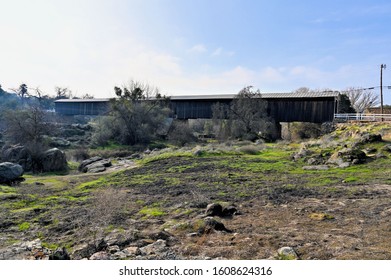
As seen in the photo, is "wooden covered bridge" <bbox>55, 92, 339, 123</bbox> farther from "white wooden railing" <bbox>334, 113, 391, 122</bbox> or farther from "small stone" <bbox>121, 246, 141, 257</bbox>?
"small stone" <bbox>121, 246, 141, 257</bbox>

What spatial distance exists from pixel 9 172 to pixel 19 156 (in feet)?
23.7

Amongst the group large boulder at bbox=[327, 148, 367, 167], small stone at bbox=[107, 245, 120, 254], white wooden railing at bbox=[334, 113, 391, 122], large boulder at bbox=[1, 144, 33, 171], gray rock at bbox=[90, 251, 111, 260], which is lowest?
large boulder at bbox=[1, 144, 33, 171]

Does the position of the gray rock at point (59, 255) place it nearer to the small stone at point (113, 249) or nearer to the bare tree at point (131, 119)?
the small stone at point (113, 249)

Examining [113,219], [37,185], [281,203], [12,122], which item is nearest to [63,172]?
[37,185]

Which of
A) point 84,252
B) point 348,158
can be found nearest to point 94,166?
point 84,252

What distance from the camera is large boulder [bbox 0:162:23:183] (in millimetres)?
15409

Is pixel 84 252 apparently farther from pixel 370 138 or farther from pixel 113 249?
pixel 370 138

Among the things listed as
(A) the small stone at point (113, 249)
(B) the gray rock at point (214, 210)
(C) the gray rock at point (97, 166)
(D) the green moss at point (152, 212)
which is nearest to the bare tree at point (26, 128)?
(C) the gray rock at point (97, 166)

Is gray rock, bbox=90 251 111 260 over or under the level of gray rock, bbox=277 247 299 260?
under

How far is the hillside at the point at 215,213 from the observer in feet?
18.6

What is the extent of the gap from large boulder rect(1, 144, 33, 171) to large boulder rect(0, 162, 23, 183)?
5816mm

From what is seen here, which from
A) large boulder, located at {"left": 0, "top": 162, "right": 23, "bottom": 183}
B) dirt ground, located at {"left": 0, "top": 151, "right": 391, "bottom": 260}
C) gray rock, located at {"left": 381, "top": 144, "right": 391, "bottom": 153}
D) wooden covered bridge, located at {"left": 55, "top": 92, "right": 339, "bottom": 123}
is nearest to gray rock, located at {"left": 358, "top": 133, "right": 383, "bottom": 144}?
gray rock, located at {"left": 381, "top": 144, "right": 391, "bottom": 153}

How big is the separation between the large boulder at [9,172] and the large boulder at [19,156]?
5.82 meters
